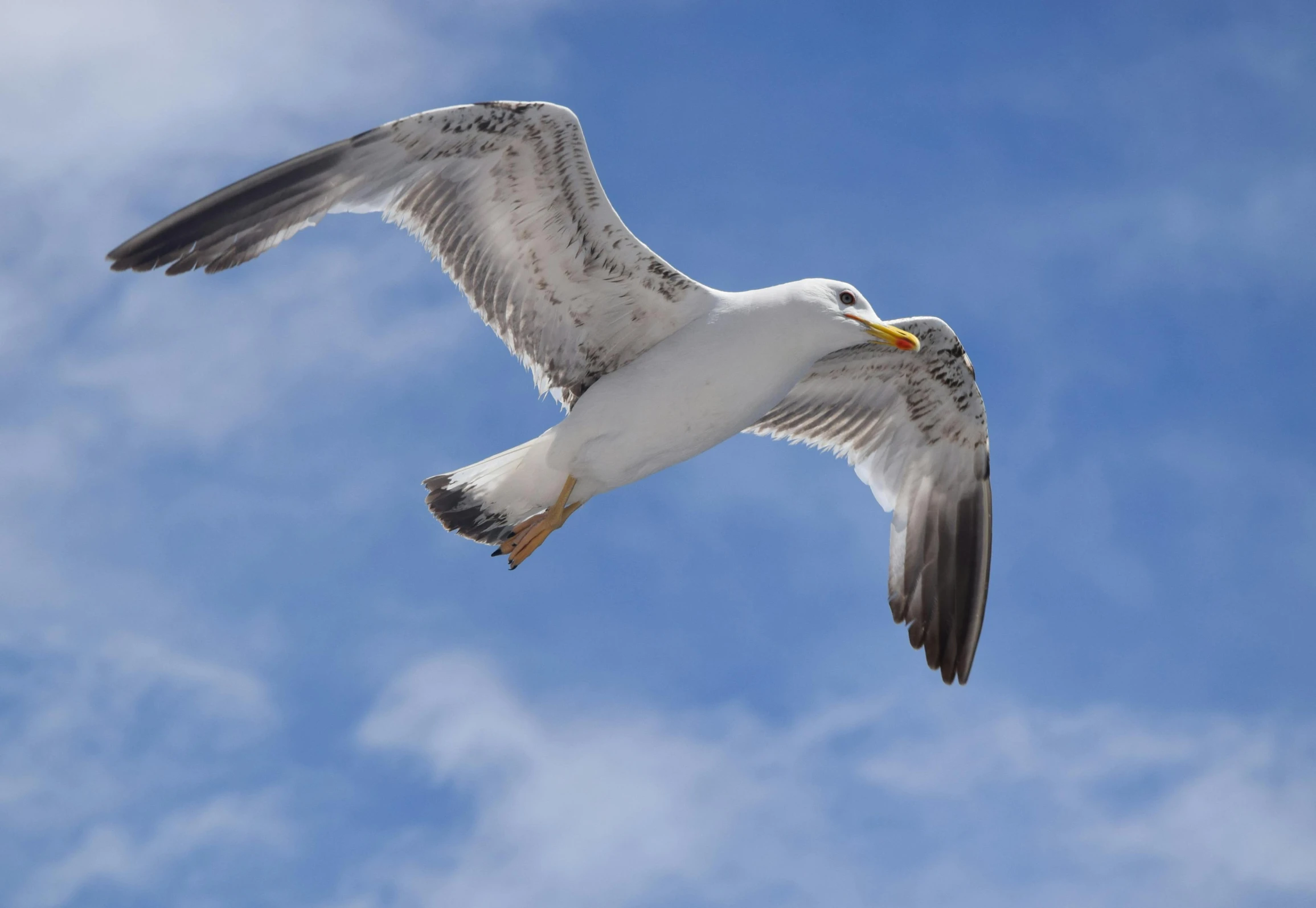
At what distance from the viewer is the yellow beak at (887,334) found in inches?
346

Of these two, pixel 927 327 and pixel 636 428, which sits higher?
pixel 927 327

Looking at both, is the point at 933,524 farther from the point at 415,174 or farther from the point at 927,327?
the point at 415,174

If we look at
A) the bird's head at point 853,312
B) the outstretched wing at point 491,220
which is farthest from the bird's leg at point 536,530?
the bird's head at point 853,312

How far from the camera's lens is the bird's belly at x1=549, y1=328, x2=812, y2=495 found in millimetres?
8570

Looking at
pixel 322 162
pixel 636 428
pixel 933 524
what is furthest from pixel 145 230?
pixel 933 524

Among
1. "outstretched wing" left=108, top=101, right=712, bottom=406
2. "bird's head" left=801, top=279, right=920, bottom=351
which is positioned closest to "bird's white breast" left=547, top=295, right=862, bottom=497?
"bird's head" left=801, top=279, right=920, bottom=351

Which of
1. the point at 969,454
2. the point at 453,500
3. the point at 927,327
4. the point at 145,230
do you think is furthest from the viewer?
the point at 969,454

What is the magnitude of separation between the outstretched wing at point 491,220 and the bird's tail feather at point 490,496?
98cm

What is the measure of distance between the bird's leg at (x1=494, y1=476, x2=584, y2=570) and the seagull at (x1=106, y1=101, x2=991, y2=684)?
0.04ft

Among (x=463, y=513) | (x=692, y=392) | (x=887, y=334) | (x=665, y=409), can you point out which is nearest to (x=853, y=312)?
(x=887, y=334)

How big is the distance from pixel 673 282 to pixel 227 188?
2969 millimetres

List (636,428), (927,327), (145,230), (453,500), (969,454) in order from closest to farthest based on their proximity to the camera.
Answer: (145,230)
(636,428)
(453,500)
(927,327)
(969,454)

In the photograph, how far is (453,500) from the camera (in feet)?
30.5

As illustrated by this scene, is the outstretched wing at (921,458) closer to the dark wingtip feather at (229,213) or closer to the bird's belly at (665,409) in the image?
the bird's belly at (665,409)
